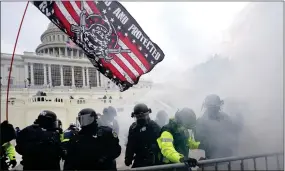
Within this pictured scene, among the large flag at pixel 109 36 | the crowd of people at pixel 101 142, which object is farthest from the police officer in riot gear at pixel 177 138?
the large flag at pixel 109 36

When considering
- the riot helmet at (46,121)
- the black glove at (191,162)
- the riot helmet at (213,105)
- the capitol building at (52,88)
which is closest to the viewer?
the black glove at (191,162)

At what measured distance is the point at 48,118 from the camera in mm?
3209

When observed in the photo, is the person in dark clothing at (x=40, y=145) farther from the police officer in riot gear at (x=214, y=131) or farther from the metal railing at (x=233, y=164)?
the police officer in riot gear at (x=214, y=131)

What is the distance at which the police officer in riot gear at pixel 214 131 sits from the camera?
3979mm

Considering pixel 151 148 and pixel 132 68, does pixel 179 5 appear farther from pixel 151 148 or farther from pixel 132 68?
pixel 151 148

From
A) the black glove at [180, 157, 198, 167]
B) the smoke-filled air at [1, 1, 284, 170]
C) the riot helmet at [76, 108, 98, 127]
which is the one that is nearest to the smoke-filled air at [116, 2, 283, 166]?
the smoke-filled air at [1, 1, 284, 170]

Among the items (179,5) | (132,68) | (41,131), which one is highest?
(179,5)

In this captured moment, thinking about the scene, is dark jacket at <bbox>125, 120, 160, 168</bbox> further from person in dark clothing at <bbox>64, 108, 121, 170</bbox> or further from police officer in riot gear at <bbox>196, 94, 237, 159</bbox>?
police officer in riot gear at <bbox>196, 94, 237, 159</bbox>

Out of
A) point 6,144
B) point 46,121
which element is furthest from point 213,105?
point 6,144

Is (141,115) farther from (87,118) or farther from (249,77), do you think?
(249,77)

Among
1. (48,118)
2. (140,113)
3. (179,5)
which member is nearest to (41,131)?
(48,118)

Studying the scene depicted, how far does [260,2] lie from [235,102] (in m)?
1.69

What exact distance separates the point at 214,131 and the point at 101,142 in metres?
1.67

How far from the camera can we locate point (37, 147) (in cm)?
311
